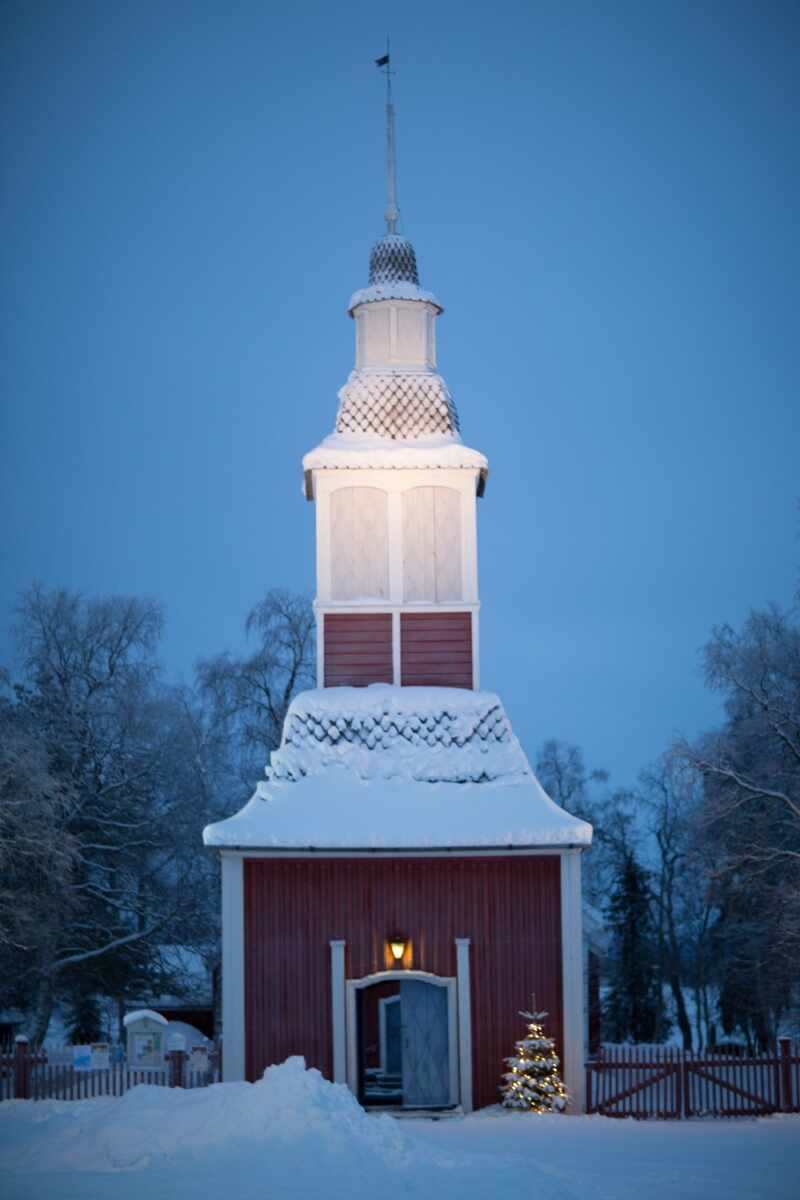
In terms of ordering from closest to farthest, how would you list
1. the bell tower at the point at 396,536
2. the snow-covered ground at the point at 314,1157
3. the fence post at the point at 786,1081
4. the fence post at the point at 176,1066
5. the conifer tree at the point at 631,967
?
the snow-covered ground at the point at 314,1157 < the fence post at the point at 786,1081 < the fence post at the point at 176,1066 < the bell tower at the point at 396,536 < the conifer tree at the point at 631,967

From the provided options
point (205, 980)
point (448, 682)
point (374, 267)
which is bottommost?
point (205, 980)

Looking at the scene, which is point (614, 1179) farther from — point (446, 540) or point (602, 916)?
point (602, 916)

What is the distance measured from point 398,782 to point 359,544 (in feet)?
13.9

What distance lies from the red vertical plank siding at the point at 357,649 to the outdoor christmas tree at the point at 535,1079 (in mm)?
5831

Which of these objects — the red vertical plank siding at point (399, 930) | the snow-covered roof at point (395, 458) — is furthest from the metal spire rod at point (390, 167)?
the red vertical plank siding at point (399, 930)

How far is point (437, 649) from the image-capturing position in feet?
70.0

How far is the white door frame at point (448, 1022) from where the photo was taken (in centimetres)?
1834

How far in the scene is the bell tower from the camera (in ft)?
69.8

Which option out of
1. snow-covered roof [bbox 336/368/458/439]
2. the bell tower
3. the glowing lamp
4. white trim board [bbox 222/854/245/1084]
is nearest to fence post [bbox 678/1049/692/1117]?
the glowing lamp

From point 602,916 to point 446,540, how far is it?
72.7 ft

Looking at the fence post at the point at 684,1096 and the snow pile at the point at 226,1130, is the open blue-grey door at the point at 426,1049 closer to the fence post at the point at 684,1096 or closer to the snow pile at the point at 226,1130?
the fence post at the point at 684,1096

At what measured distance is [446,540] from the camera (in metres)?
21.8

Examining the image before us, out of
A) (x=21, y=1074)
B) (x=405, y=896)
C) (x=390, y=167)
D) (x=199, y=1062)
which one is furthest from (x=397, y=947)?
(x=390, y=167)

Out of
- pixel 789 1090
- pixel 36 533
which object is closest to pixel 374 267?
pixel 789 1090
